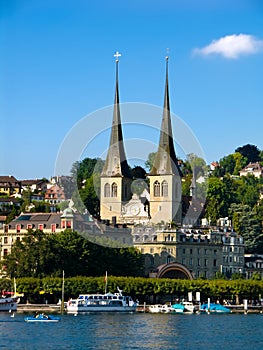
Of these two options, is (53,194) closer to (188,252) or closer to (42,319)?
(188,252)

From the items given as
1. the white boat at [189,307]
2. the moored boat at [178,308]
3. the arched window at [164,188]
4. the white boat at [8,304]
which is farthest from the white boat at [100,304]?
the arched window at [164,188]

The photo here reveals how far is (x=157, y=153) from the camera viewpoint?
147 metres

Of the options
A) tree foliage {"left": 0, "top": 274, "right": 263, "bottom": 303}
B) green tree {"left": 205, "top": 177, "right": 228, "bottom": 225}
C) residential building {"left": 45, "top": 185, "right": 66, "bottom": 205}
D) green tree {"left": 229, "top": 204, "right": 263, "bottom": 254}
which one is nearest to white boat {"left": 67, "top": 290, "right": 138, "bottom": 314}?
tree foliage {"left": 0, "top": 274, "right": 263, "bottom": 303}

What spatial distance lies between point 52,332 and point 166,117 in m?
60.7

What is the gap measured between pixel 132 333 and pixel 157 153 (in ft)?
210

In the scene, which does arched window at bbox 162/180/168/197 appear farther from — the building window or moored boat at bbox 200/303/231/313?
moored boat at bbox 200/303/231/313

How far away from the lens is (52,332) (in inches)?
3361

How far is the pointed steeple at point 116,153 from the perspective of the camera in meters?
144

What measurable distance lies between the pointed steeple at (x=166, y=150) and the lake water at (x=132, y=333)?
4024cm

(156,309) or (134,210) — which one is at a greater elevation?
(134,210)

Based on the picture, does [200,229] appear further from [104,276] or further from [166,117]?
[104,276]

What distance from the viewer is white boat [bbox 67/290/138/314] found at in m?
108

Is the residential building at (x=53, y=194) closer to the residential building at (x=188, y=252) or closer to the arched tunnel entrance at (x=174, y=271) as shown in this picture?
the residential building at (x=188, y=252)

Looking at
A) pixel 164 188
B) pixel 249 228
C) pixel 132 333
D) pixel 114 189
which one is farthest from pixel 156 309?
pixel 249 228
